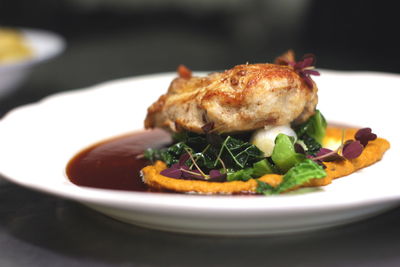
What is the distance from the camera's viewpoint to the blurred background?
9.27m

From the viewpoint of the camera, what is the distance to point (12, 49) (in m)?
7.24

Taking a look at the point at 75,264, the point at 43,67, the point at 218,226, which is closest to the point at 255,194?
the point at 218,226

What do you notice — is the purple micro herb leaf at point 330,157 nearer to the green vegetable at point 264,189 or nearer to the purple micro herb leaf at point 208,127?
the green vegetable at point 264,189

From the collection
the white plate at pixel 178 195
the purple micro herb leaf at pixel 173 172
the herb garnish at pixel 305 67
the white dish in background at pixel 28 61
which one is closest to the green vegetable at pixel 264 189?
the white plate at pixel 178 195

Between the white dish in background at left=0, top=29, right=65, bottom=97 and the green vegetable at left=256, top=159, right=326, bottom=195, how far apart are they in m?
3.73

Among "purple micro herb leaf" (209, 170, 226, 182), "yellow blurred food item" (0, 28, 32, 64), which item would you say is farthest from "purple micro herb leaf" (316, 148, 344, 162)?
"yellow blurred food item" (0, 28, 32, 64)

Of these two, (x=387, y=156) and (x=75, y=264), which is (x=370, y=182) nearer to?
(x=387, y=156)

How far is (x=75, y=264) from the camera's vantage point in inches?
113

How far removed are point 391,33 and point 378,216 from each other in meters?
8.37

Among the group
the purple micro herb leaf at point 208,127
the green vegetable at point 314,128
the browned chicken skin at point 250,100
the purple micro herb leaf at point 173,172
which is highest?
the browned chicken skin at point 250,100

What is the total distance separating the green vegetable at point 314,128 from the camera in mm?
4125

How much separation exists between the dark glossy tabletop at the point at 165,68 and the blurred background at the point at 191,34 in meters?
0.02

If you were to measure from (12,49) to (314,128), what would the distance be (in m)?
4.40

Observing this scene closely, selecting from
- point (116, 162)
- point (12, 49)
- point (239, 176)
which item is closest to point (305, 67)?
point (239, 176)
